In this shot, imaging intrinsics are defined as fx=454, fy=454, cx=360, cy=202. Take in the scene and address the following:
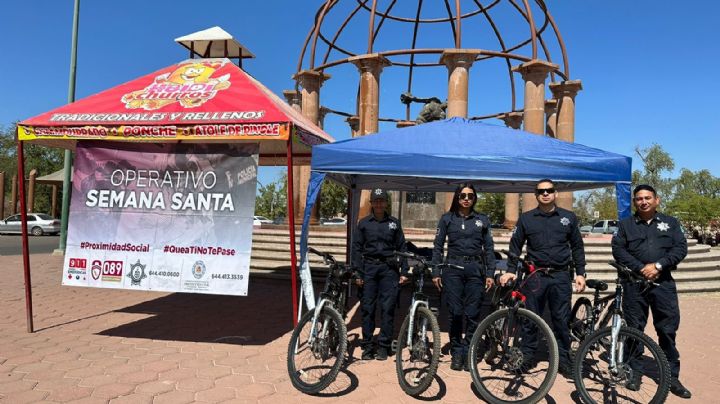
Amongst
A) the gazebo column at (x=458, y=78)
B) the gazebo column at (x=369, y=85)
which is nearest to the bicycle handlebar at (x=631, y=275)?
the gazebo column at (x=458, y=78)

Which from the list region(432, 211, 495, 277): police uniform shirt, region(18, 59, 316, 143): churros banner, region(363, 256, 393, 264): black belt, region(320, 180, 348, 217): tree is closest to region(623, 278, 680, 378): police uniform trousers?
region(432, 211, 495, 277): police uniform shirt

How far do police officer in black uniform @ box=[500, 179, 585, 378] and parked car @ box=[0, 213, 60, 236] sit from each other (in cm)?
3335

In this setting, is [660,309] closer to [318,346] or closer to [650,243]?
[650,243]

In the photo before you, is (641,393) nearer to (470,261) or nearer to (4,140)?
(470,261)

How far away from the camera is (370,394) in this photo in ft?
13.5

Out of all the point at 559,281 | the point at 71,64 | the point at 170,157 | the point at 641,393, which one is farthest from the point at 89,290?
the point at 71,64

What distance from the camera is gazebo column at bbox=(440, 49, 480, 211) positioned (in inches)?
485

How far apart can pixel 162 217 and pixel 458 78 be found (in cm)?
908

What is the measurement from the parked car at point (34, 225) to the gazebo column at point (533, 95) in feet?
98.9

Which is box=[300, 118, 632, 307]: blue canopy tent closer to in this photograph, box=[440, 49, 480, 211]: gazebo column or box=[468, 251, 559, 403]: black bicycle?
box=[468, 251, 559, 403]: black bicycle

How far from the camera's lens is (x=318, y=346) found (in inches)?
168

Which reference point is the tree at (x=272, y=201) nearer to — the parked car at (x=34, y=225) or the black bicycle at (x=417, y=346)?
the parked car at (x=34, y=225)

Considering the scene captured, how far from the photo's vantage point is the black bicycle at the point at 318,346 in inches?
161

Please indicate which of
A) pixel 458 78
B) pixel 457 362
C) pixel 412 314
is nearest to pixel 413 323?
pixel 412 314
